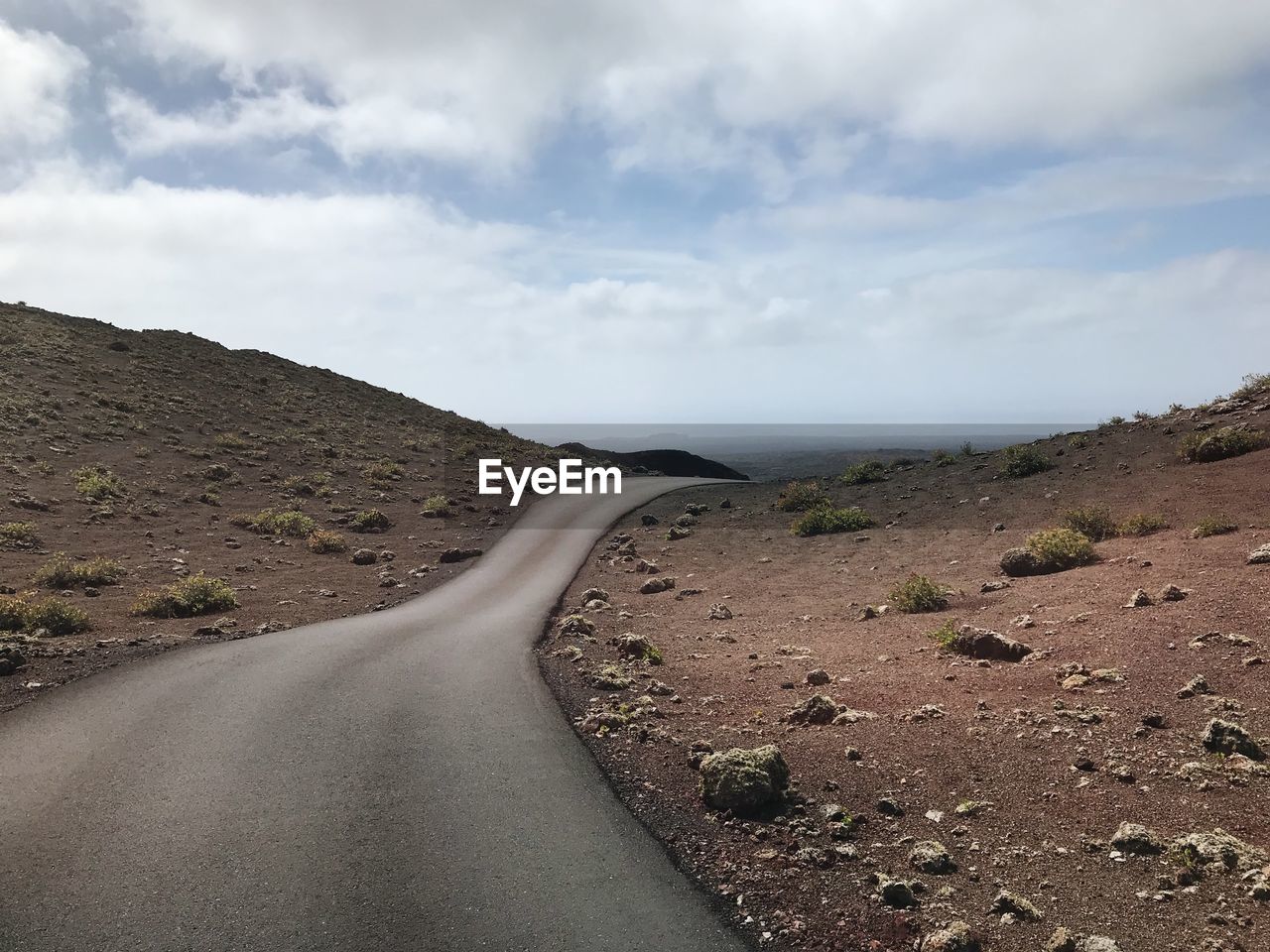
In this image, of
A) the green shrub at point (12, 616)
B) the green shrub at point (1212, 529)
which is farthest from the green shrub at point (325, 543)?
the green shrub at point (1212, 529)

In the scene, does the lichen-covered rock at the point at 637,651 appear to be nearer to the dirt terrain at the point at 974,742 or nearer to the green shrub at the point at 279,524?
the dirt terrain at the point at 974,742

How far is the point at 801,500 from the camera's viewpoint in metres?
30.0

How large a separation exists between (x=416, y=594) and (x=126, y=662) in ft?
26.2

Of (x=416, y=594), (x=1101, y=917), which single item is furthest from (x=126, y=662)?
(x=1101, y=917)

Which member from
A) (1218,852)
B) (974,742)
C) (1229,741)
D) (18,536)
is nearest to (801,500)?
(974,742)

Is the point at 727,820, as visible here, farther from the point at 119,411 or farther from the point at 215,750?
the point at 119,411

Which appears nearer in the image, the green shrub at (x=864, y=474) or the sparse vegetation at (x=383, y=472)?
the green shrub at (x=864, y=474)

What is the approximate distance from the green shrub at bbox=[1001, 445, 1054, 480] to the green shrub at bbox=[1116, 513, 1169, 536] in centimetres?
1012

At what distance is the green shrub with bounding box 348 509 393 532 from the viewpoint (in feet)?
96.0

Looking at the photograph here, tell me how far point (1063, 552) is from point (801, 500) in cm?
1526

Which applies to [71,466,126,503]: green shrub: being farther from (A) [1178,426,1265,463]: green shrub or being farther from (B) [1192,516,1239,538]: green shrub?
(A) [1178,426,1265,463]: green shrub

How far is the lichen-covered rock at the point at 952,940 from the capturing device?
485 centimetres

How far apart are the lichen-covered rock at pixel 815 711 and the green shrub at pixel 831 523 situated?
1671 cm

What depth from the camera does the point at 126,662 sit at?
12.0m
